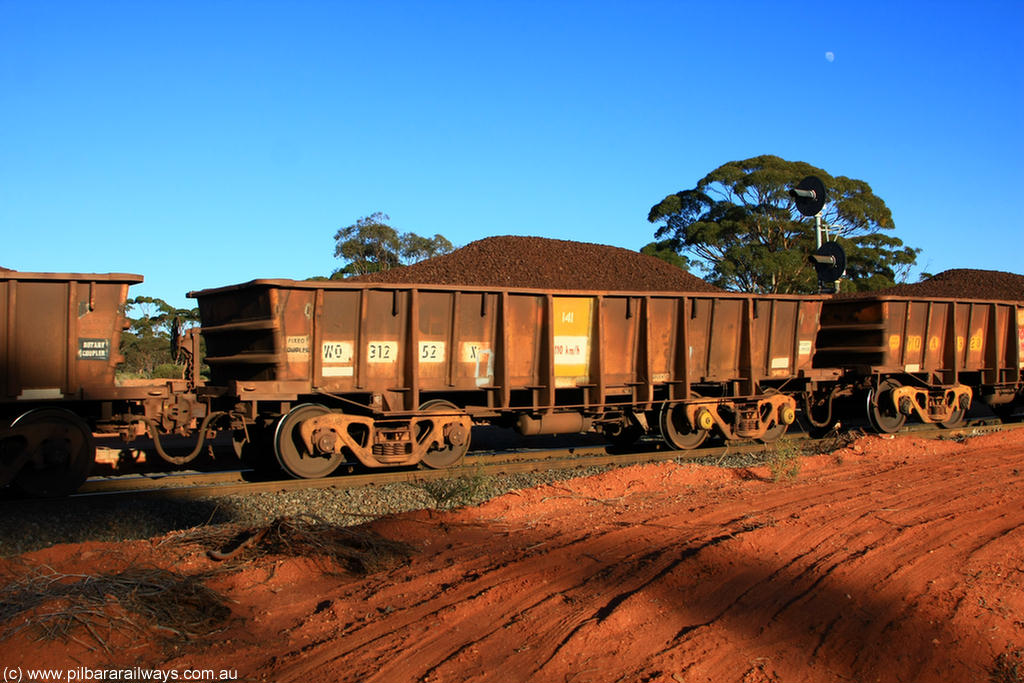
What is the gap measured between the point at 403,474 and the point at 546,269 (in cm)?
2582

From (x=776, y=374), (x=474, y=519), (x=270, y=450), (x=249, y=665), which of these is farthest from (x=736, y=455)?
(x=249, y=665)

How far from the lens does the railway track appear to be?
930 centimetres

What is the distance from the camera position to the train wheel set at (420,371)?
9172mm

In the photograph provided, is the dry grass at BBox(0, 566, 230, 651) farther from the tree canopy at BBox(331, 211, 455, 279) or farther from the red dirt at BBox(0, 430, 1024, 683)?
the tree canopy at BBox(331, 211, 455, 279)

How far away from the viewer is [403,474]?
10406mm

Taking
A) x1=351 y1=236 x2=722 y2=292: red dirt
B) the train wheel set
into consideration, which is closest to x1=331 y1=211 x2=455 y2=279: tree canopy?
x1=351 y1=236 x2=722 y2=292: red dirt

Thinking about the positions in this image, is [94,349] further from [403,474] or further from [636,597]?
[636,597]

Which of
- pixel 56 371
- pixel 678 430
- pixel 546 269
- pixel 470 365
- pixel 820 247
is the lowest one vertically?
pixel 678 430

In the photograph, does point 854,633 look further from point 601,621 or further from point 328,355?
point 328,355

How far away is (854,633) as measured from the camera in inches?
189

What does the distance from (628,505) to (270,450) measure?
5.36 m

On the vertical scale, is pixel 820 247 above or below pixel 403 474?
above

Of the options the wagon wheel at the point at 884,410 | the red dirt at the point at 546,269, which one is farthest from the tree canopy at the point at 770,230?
the wagon wheel at the point at 884,410

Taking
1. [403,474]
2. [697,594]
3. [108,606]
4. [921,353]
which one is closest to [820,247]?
[921,353]
